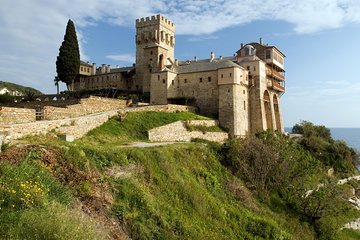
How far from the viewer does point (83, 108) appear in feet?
97.2

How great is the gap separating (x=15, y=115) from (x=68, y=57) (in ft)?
93.2

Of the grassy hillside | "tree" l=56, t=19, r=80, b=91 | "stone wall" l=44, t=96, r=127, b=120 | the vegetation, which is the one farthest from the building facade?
"tree" l=56, t=19, r=80, b=91

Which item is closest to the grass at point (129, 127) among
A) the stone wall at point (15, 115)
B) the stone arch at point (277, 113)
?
the stone wall at point (15, 115)

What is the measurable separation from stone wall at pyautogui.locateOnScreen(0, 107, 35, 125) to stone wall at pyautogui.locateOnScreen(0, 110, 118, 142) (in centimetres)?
229

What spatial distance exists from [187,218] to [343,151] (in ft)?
109

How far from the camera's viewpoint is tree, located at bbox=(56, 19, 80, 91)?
47781mm

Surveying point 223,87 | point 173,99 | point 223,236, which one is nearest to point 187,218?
point 223,236

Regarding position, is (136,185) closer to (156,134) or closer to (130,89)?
(156,134)

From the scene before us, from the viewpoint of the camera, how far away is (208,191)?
19.8 meters

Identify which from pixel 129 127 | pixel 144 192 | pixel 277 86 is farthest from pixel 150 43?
pixel 144 192

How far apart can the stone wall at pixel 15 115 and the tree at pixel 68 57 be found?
26815mm

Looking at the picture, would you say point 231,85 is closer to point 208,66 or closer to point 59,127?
point 208,66

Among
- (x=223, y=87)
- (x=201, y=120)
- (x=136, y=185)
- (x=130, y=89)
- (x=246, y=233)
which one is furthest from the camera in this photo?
(x=130, y=89)

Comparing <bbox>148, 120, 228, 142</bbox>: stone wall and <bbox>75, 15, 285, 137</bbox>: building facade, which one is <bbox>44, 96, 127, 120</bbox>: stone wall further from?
<bbox>75, 15, 285, 137</bbox>: building facade
